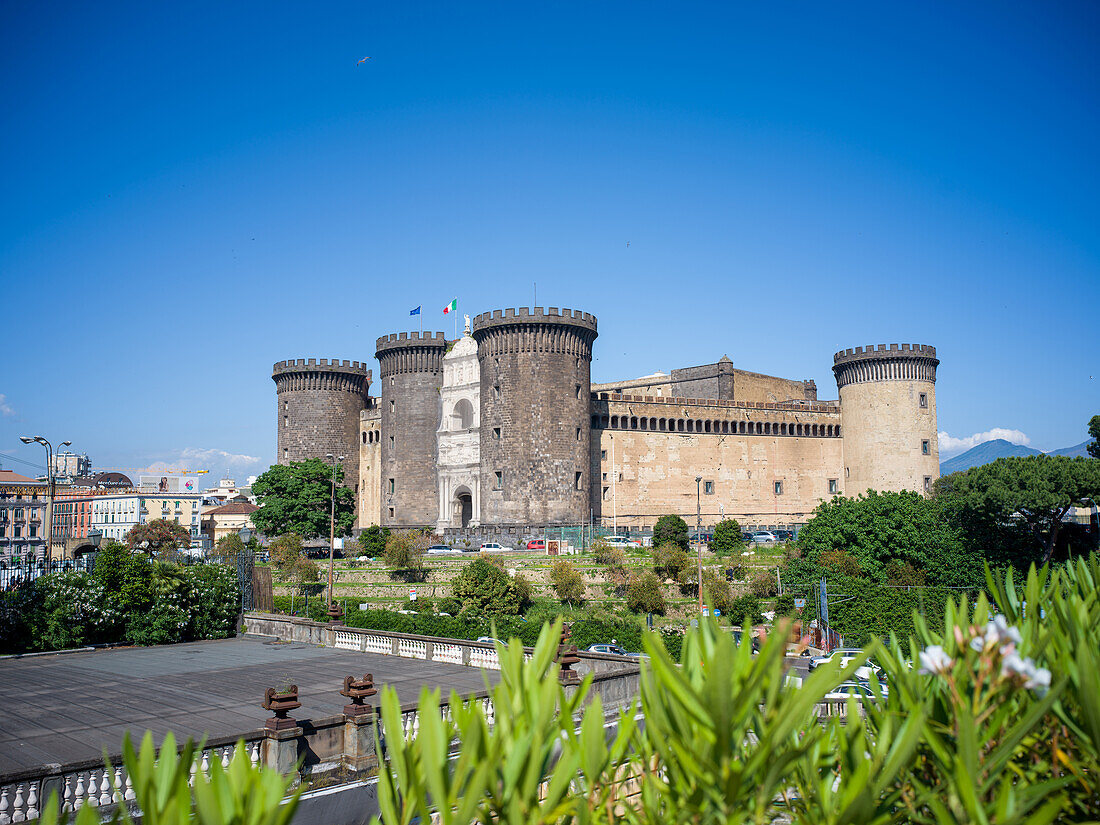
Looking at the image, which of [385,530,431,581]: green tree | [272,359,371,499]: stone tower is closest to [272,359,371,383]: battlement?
[272,359,371,499]: stone tower

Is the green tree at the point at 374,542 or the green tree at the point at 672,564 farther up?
the green tree at the point at 374,542

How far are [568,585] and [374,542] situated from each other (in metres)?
14.0

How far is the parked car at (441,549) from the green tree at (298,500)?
370 inches

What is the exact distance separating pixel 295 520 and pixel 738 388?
33.6 meters

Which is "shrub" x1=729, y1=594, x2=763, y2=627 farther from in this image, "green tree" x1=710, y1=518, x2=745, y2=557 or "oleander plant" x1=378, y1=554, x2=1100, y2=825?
"oleander plant" x1=378, y1=554, x2=1100, y2=825

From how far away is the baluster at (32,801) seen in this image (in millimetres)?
9484

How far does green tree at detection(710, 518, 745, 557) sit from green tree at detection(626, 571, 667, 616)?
792cm

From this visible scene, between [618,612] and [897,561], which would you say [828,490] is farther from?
[618,612]

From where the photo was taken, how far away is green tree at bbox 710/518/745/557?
45.8m

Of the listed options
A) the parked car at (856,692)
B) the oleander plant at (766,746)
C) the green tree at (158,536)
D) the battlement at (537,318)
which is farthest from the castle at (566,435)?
the oleander plant at (766,746)

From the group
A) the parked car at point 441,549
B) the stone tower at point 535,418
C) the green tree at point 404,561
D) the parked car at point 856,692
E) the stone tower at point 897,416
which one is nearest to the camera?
the parked car at point 856,692

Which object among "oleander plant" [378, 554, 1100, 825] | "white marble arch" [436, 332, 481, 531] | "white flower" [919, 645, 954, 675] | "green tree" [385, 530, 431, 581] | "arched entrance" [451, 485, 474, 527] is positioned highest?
"white marble arch" [436, 332, 481, 531]

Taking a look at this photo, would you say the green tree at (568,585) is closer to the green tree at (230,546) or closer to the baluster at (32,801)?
the green tree at (230,546)

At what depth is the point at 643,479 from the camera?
58719mm
